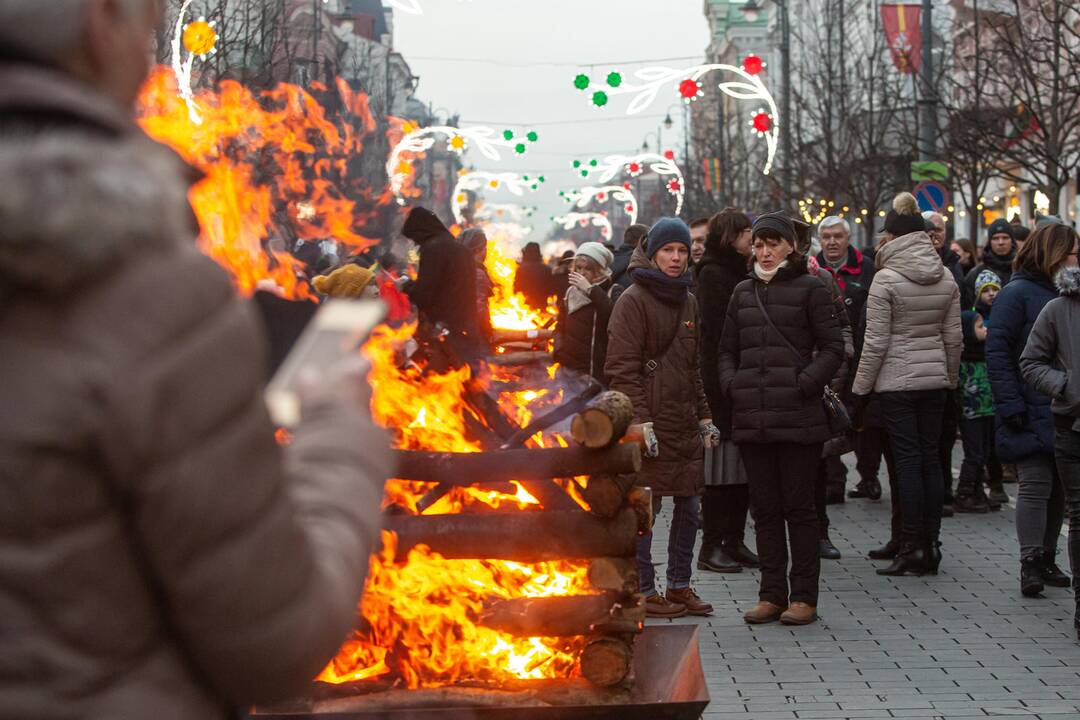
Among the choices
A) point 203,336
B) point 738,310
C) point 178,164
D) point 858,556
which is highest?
point 178,164

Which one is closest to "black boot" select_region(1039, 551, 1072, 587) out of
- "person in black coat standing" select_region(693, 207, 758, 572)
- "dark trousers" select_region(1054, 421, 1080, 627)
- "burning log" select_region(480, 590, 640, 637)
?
"dark trousers" select_region(1054, 421, 1080, 627)

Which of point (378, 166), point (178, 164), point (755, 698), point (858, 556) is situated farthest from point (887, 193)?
point (178, 164)

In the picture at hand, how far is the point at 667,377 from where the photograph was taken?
9.40 meters

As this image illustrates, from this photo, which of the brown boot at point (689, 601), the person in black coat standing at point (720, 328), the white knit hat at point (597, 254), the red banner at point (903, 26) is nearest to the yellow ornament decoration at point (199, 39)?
the white knit hat at point (597, 254)

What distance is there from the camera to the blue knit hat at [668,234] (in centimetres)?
944

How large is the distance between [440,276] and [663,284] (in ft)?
15.4

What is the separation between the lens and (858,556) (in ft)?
37.1

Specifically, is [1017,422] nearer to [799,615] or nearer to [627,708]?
[799,615]

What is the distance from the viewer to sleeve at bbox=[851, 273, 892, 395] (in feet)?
34.0

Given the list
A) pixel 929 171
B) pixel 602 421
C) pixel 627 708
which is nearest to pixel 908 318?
pixel 602 421

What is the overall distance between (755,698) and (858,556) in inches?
161

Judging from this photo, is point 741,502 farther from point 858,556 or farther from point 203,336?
point 203,336

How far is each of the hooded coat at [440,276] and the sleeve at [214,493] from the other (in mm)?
11773

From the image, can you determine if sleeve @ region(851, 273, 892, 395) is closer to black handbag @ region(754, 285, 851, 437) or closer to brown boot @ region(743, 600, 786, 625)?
black handbag @ region(754, 285, 851, 437)
